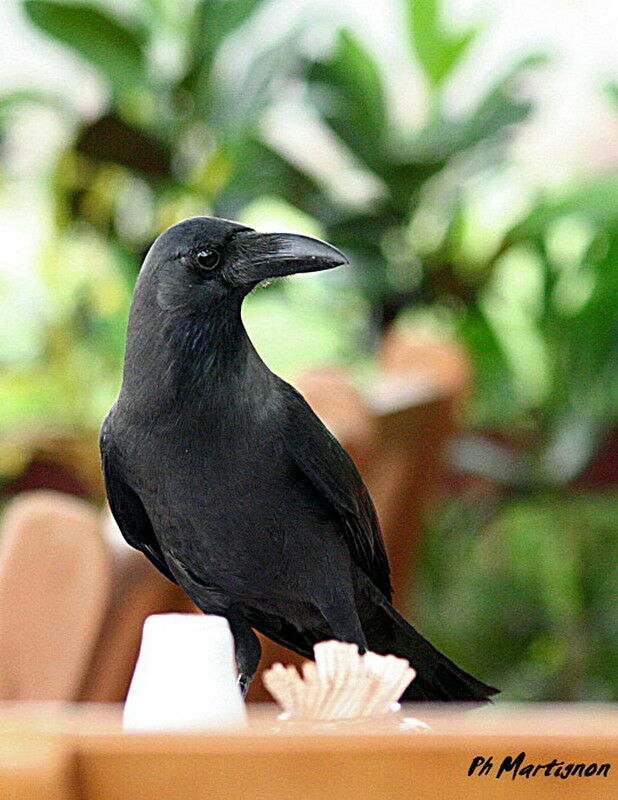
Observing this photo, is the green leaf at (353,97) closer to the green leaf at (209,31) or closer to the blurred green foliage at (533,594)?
the green leaf at (209,31)

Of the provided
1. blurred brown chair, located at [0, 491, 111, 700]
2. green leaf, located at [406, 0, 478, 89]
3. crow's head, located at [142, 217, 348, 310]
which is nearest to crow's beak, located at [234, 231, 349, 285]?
crow's head, located at [142, 217, 348, 310]

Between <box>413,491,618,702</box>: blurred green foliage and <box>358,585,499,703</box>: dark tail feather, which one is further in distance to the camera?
<box>413,491,618,702</box>: blurred green foliage

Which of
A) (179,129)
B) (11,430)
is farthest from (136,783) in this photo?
(179,129)

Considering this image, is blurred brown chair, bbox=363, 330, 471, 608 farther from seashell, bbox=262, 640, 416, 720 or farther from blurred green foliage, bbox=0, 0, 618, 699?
seashell, bbox=262, 640, 416, 720

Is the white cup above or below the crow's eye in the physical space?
below

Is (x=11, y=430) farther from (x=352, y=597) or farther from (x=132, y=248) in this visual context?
(x=352, y=597)

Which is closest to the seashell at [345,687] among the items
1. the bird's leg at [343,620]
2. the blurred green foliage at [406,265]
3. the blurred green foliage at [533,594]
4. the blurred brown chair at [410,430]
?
the bird's leg at [343,620]
